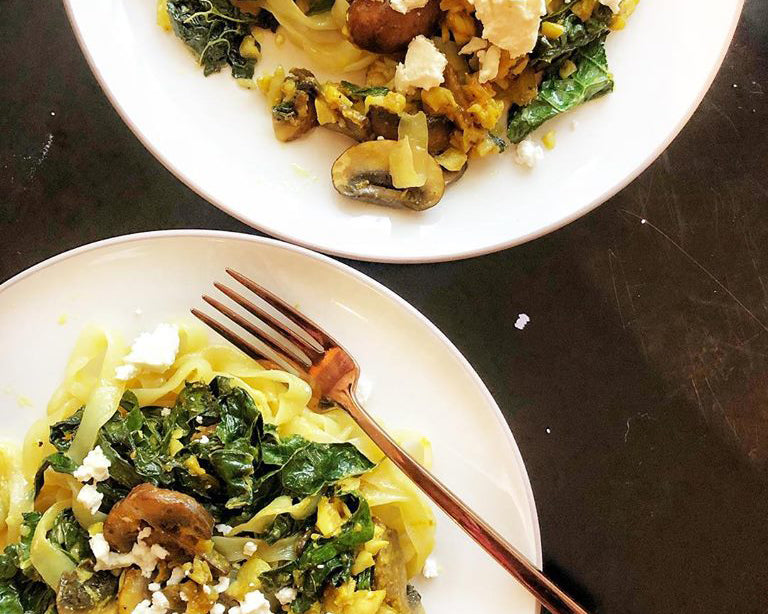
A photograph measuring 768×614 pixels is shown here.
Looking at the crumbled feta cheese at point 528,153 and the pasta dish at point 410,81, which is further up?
the pasta dish at point 410,81

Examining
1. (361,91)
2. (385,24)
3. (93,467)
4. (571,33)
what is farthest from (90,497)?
(571,33)

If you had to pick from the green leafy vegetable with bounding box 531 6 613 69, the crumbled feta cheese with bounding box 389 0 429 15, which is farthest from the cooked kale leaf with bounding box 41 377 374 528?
the green leafy vegetable with bounding box 531 6 613 69

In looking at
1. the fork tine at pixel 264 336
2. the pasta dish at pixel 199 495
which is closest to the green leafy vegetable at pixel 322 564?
the pasta dish at pixel 199 495

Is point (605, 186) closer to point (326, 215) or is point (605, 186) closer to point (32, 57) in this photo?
point (326, 215)

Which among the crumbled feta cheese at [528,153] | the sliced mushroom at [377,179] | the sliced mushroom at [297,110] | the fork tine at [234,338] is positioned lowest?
the fork tine at [234,338]

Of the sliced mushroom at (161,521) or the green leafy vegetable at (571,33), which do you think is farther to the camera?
the green leafy vegetable at (571,33)

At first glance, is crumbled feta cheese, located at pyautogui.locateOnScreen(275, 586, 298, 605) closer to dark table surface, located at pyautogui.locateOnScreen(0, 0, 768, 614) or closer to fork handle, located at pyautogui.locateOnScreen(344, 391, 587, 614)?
fork handle, located at pyautogui.locateOnScreen(344, 391, 587, 614)

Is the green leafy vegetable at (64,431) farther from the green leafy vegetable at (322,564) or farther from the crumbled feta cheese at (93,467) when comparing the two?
the green leafy vegetable at (322,564)
